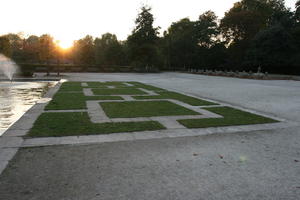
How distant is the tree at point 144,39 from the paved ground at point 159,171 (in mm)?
52741

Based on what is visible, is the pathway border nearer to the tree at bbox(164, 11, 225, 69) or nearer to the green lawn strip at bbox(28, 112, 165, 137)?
the green lawn strip at bbox(28, 112, 165, 137)

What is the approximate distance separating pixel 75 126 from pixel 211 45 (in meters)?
57.2

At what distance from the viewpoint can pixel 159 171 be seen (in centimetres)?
356

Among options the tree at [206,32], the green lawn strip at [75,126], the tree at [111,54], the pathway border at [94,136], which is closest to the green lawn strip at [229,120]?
the pathway border at [94,136]

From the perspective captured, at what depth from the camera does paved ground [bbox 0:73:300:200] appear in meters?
2.96

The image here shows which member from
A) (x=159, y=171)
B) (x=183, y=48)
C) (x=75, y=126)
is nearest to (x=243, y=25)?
(x=183, y=48)

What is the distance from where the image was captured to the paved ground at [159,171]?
9.73 feet

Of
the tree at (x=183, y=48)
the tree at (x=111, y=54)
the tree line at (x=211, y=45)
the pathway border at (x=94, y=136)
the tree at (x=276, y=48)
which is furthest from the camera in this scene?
the tree at (x=111, y=54)

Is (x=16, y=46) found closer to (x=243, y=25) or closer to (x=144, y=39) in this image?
(x=144, y=39)

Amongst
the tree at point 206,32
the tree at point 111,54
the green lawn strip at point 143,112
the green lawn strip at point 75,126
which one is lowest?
the green lawn strip at point 75,126

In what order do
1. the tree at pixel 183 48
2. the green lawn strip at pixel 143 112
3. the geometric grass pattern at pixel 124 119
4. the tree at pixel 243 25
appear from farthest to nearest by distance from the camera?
1. the tree at pixel 183 48
2. the tree at pixel 243 25
3. the green lawn strip at pixel 143 112
4. the geometric grass pattern at pixel 124 119

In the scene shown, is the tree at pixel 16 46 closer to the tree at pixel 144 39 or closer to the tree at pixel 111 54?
the tree at pixel 111 54

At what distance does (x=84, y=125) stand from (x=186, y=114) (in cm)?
335

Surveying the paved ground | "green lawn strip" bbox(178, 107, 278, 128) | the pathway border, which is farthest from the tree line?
the paved ground
